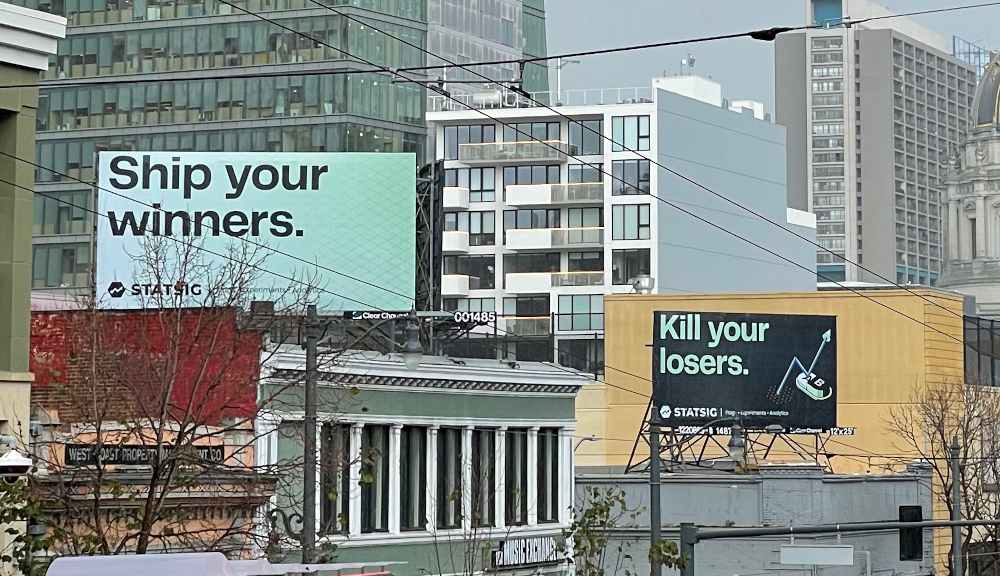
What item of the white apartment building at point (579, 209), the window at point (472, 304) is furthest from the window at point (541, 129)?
the window at point (472, 304)

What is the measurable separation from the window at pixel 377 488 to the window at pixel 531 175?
79.7 meters

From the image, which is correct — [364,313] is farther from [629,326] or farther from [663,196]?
[663,196]

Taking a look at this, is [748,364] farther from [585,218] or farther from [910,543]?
[585,218]

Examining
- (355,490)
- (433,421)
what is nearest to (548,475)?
(433,421)

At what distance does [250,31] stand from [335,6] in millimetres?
4673

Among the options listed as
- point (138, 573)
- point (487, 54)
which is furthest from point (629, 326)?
point (138, 573)

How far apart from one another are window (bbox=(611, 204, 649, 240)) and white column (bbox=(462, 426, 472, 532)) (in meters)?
73.7

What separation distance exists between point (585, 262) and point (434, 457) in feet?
251

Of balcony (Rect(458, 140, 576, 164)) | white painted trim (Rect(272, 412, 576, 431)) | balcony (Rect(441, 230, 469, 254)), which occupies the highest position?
balcony (Rect(458, 140, 576, 164))

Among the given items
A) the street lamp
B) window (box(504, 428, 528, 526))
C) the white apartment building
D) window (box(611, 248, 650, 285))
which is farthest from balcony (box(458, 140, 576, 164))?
the street lamp

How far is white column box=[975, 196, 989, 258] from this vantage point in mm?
185750

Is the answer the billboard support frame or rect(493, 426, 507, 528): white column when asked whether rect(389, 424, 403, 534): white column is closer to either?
rect(493, 426, 507, 528): white column

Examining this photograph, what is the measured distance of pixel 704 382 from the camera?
67.8 metres

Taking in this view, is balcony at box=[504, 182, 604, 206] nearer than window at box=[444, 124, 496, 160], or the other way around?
balcony at box=[504, 182, 604, 206]
